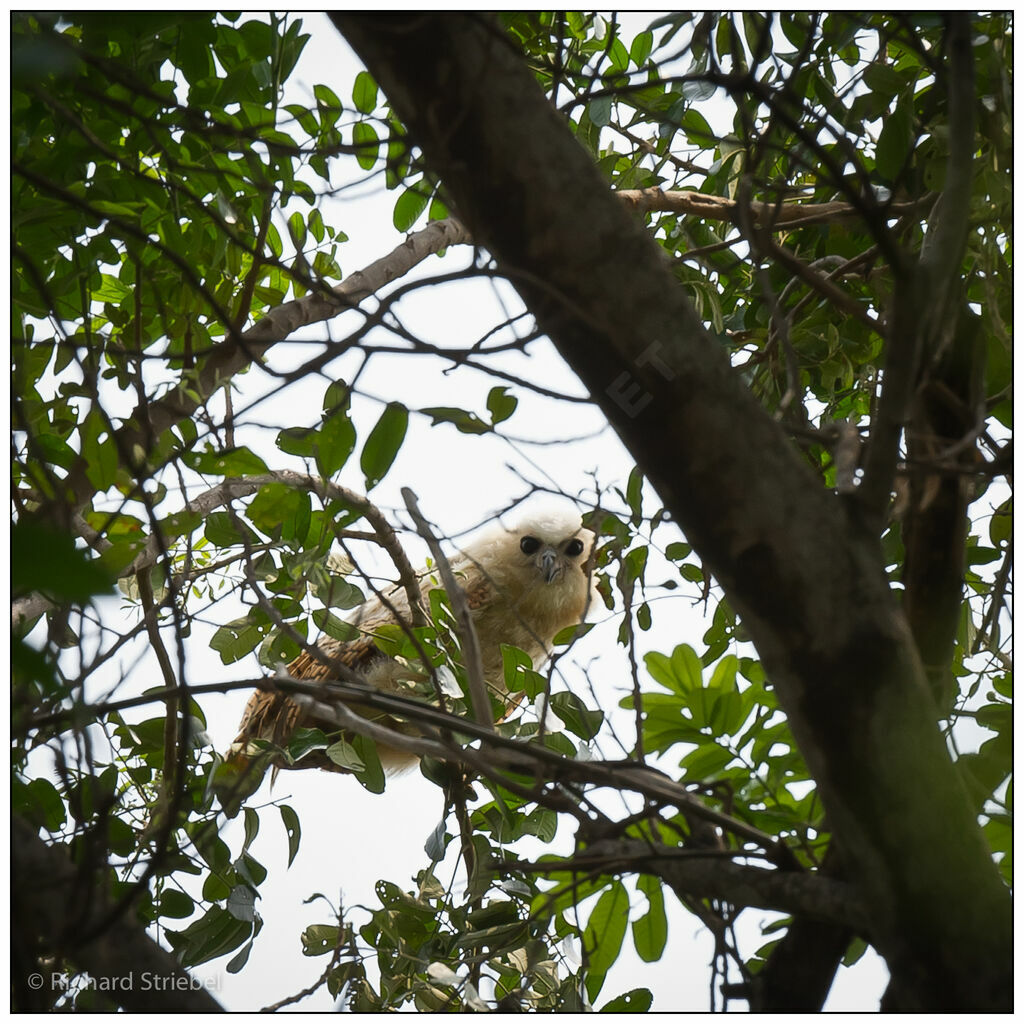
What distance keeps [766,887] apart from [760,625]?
0.25 m

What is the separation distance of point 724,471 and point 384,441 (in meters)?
0.58

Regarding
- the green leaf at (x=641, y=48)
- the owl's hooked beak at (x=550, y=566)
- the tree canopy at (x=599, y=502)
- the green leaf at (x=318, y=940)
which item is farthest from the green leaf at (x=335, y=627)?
the owl's hooked beak at (x=550, y=566)

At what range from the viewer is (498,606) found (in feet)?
11.4

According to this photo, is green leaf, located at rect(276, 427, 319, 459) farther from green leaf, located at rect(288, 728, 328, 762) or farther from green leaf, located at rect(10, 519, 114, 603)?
green leaf, located at rect(10, 519, 114, 603)

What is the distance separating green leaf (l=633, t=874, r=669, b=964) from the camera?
118 centimetres

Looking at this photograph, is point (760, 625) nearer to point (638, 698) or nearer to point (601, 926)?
point (638, 698)

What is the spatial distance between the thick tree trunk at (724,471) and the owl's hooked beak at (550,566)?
272 centimetres

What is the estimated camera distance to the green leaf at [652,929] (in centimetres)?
118

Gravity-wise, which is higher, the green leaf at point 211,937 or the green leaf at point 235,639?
the green leaf at point 235,639

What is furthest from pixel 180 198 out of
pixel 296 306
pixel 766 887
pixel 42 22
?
pixel 766 887

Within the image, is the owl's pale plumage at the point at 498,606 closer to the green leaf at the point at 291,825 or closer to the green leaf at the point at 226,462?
the green leaf at the point at 291,825

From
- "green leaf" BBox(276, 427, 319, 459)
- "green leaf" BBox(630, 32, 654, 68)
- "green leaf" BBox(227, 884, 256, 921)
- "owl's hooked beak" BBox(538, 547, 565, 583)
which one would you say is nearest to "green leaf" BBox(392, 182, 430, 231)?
"green leaf" BBox(630, 32, 654, 68)

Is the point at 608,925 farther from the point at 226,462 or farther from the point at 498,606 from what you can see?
the point at 498,606

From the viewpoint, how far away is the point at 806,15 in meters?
1.65
